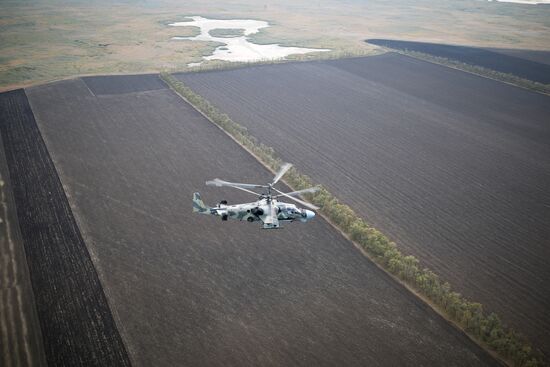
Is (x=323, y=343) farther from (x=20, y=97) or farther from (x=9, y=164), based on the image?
(x=20, y=97)

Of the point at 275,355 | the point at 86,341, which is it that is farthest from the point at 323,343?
the point at 86,341

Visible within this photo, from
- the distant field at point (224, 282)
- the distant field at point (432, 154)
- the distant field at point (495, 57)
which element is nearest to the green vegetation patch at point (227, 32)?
the distant field at point (495, 57)

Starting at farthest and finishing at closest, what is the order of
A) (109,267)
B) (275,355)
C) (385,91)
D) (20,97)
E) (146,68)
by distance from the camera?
1. (146,68)
2. (385,91)
3. (20,97)
4. (109,267)
5. (275,355)

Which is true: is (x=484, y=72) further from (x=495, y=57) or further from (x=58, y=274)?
(x=58, y=274)

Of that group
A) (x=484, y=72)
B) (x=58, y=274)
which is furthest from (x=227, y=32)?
(x=58, y=274)

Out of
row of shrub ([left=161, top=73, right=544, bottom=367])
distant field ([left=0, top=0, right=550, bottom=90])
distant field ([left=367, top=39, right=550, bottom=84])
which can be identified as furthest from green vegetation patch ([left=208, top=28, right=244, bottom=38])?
row of shrub ([left=161, top=73, right=544, bottom=367])
